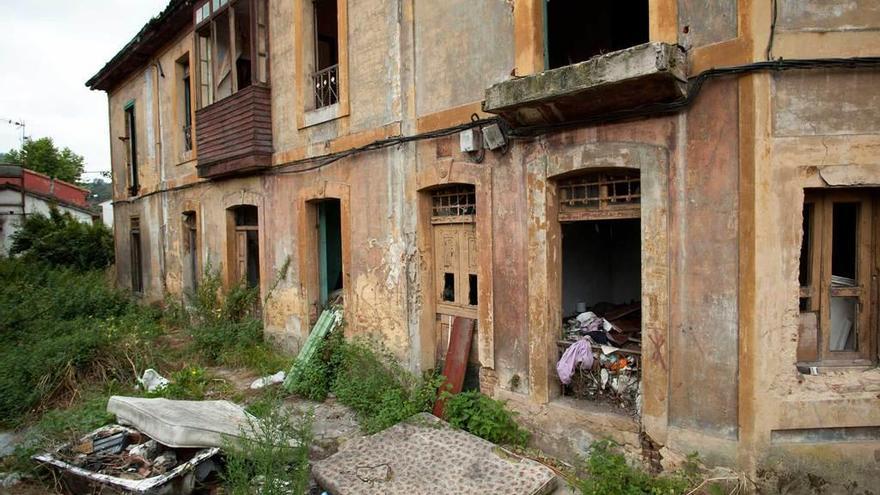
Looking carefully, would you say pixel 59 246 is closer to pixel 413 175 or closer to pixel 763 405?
pixel 413 175

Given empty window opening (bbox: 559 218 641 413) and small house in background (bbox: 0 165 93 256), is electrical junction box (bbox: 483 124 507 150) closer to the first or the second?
empty window opening (bbox: 559 218 641 413)

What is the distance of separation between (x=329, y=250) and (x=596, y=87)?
19.4ft

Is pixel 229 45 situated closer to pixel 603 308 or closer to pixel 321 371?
pixel 321 371

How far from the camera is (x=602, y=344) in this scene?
5645 mm

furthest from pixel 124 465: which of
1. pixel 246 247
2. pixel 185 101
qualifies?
pixel 185 101

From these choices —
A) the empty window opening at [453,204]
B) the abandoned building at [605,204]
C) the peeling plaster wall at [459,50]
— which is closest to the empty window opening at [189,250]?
the abandoned building at [605,204]

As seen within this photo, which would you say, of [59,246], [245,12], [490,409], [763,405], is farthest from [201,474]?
[59,246]

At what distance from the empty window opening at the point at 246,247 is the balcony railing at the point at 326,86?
3181 millimetres

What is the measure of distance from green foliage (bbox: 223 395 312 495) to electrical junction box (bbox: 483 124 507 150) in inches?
138

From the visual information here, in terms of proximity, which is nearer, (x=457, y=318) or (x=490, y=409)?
(x=490, y=409)

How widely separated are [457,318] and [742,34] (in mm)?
4139

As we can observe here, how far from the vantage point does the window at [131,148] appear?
15.2m

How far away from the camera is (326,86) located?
28.3 feet

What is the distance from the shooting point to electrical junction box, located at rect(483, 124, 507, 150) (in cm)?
574
